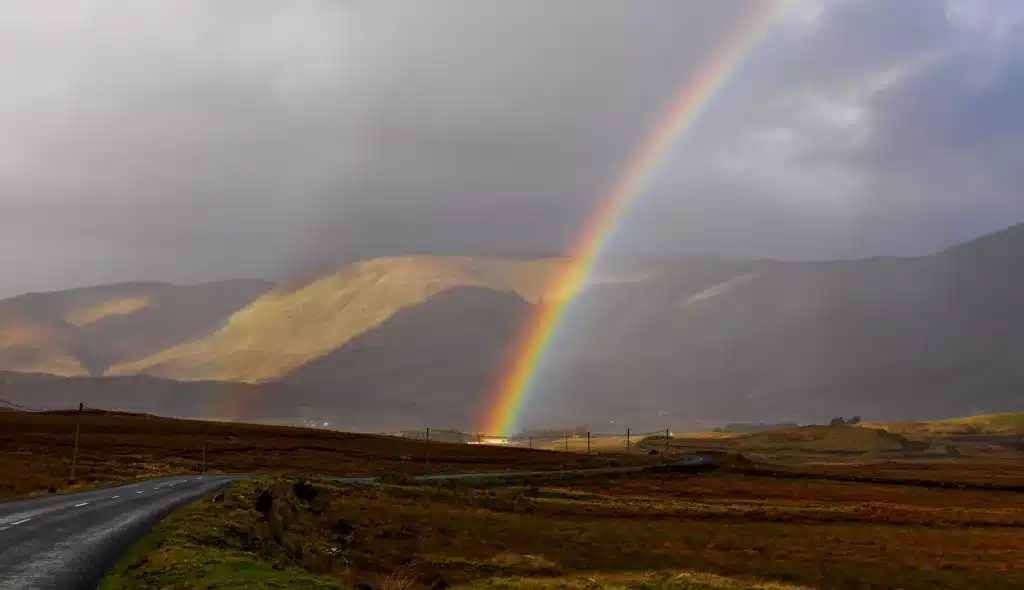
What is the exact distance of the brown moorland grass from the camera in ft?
240

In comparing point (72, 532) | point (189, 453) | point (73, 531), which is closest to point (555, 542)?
point (73, 531)

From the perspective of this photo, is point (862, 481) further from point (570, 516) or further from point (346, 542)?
point (346, 542)

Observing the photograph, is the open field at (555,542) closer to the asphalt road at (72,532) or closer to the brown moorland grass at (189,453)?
the asphalt road at (72,532)

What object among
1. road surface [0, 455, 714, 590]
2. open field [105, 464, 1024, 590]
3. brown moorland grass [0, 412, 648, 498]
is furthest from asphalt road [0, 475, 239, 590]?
brown moorland grass [0, 412, 648, 498]

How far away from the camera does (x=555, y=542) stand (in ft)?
163

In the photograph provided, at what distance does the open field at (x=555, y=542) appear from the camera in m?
28.6

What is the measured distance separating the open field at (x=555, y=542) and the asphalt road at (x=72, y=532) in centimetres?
101

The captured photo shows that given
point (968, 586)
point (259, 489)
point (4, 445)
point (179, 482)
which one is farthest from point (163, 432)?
point (968, 586)

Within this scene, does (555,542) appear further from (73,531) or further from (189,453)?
(189,453)

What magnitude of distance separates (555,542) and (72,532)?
2751cm

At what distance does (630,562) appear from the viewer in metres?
45.0

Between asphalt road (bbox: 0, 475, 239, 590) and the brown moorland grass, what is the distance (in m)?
10.4

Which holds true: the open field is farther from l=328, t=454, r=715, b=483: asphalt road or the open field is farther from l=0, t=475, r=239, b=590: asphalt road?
l=328, t=454, r=715, b=483: asphalt road

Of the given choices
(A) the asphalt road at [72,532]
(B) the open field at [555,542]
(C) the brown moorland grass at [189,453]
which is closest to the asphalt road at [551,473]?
(B) the open field at [555,542]
